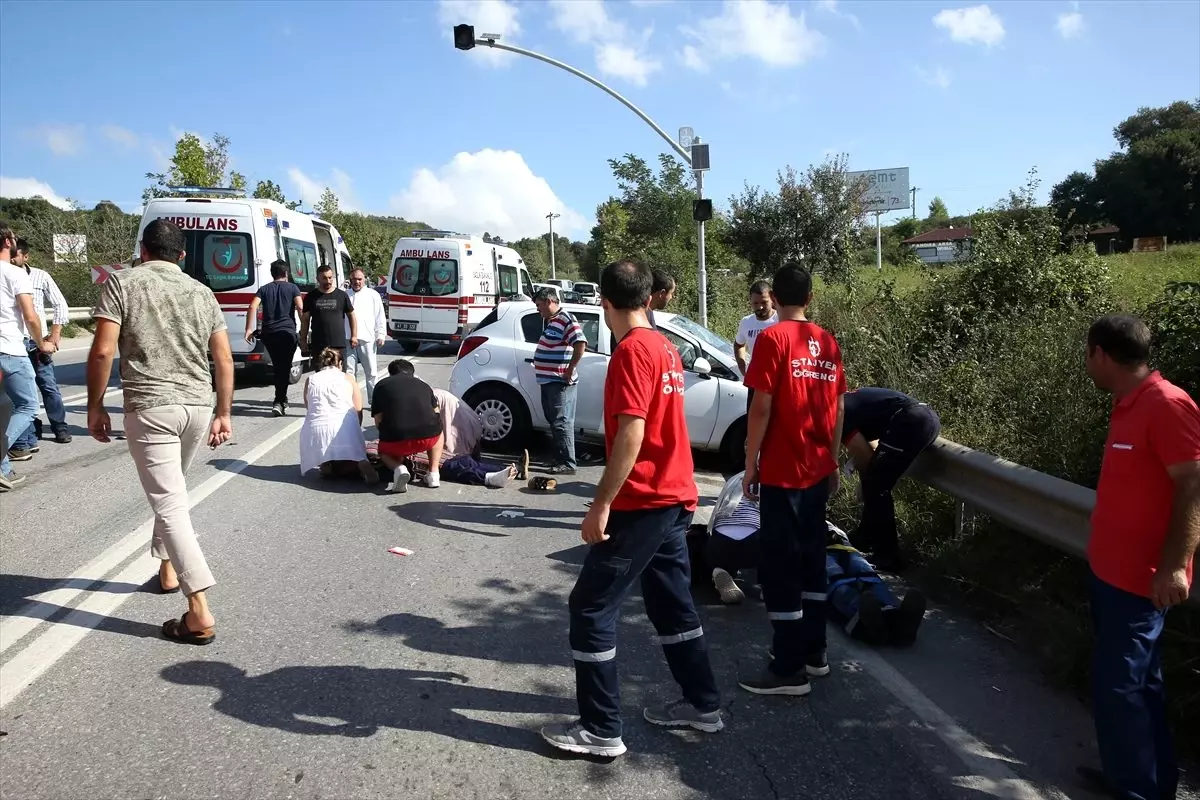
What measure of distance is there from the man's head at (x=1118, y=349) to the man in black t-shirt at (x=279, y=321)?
9.69m

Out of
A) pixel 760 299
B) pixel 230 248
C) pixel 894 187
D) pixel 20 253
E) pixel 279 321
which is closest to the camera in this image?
pixel 760 299

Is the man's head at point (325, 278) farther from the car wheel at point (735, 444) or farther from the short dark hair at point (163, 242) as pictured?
the short dark hair at point (163, 242)

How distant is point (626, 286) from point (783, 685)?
1.89 metres

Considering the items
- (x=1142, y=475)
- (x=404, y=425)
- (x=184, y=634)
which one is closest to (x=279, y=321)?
(x=404, y=425)

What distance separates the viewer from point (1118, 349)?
2.91m

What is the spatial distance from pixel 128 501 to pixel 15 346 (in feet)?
7.25

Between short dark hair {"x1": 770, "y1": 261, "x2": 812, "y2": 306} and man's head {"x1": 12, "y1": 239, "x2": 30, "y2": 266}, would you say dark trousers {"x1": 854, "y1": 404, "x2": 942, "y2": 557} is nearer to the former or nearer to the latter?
short dark hair {"x1": 770, "y1": 261, "x2": 812, "y2": 306}

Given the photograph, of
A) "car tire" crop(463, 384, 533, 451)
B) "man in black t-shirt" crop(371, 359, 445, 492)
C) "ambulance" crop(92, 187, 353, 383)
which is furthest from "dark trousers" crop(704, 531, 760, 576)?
"ambulance" crop(92, 187, 353, 383)

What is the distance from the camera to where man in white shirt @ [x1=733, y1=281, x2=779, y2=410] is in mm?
7332

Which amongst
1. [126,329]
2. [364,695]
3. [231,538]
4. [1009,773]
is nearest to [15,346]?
[231,538]

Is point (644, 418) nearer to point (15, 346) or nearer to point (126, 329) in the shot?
point (126, 329)

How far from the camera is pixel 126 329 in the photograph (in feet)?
13.6

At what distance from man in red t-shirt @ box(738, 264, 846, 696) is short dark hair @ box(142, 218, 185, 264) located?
2.95 meters

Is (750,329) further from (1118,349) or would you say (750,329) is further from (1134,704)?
(1134,704)
